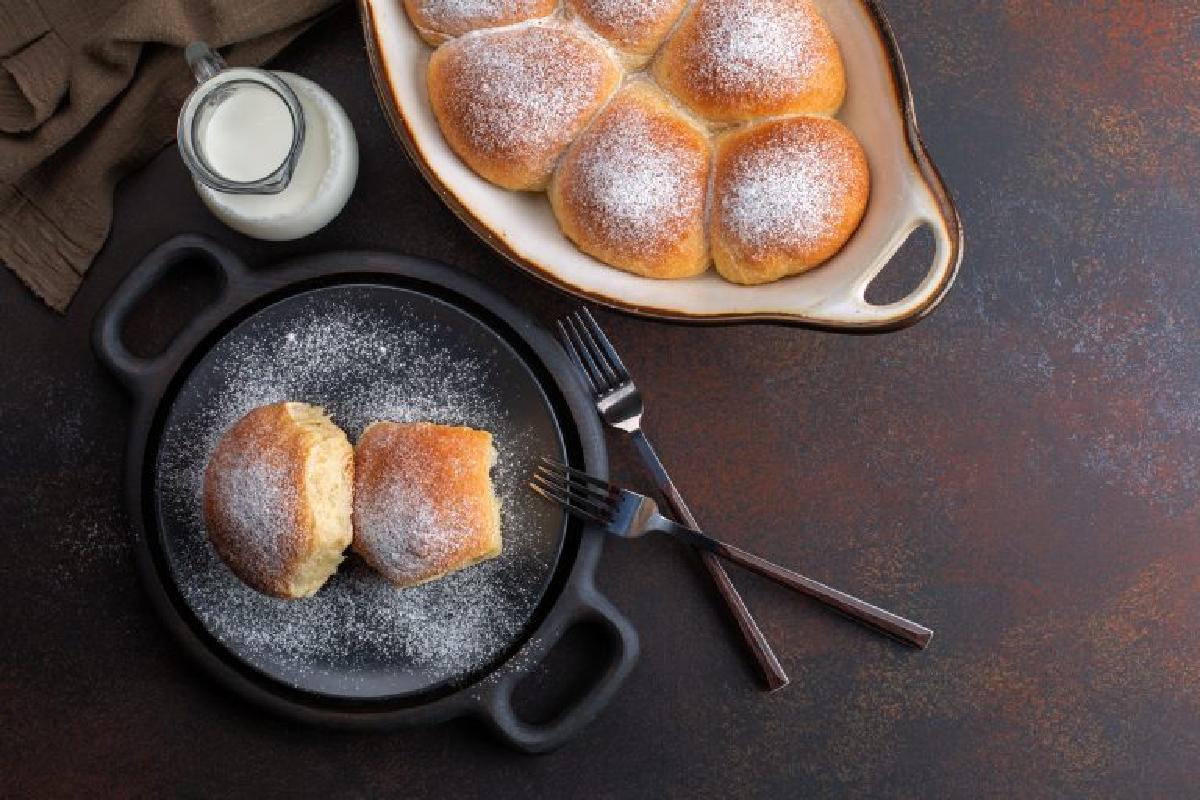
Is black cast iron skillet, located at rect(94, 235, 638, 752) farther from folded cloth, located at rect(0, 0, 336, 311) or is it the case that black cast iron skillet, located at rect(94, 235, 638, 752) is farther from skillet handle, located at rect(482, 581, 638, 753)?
folded cloth, located at rect(0, 0, 336, 311)

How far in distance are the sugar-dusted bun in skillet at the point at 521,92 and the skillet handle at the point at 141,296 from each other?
16.8 inches

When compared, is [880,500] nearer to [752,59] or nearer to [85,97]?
[752,59]

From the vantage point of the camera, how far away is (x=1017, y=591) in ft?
5.25

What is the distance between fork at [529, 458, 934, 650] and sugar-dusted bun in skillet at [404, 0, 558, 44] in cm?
A: 62

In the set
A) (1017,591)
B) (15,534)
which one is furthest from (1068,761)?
(15,534)

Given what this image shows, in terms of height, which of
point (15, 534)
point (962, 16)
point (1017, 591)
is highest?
point (962, 16)

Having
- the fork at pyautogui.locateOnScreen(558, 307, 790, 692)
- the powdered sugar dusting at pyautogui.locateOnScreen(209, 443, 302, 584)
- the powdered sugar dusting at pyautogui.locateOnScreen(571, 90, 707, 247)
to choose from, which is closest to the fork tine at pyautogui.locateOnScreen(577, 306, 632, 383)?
the fork at pyautogui.locateOnScreen(558, 307, 790, 692)

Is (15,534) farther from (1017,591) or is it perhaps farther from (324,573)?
(1017,591)

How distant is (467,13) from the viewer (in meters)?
1.32

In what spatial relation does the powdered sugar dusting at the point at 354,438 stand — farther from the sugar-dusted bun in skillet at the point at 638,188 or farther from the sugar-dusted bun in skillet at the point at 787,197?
the sugar-dusted bun in skillet at the point at 787,197

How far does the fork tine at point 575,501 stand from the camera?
4.89 feet

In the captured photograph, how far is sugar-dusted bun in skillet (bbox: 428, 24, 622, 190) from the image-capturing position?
4.25 feet

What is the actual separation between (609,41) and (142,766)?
128 cm

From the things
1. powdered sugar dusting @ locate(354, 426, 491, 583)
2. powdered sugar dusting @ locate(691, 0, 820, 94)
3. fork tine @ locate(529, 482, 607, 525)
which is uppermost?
powdered sugar dusting @ locate(691, 0, 820, 94)
